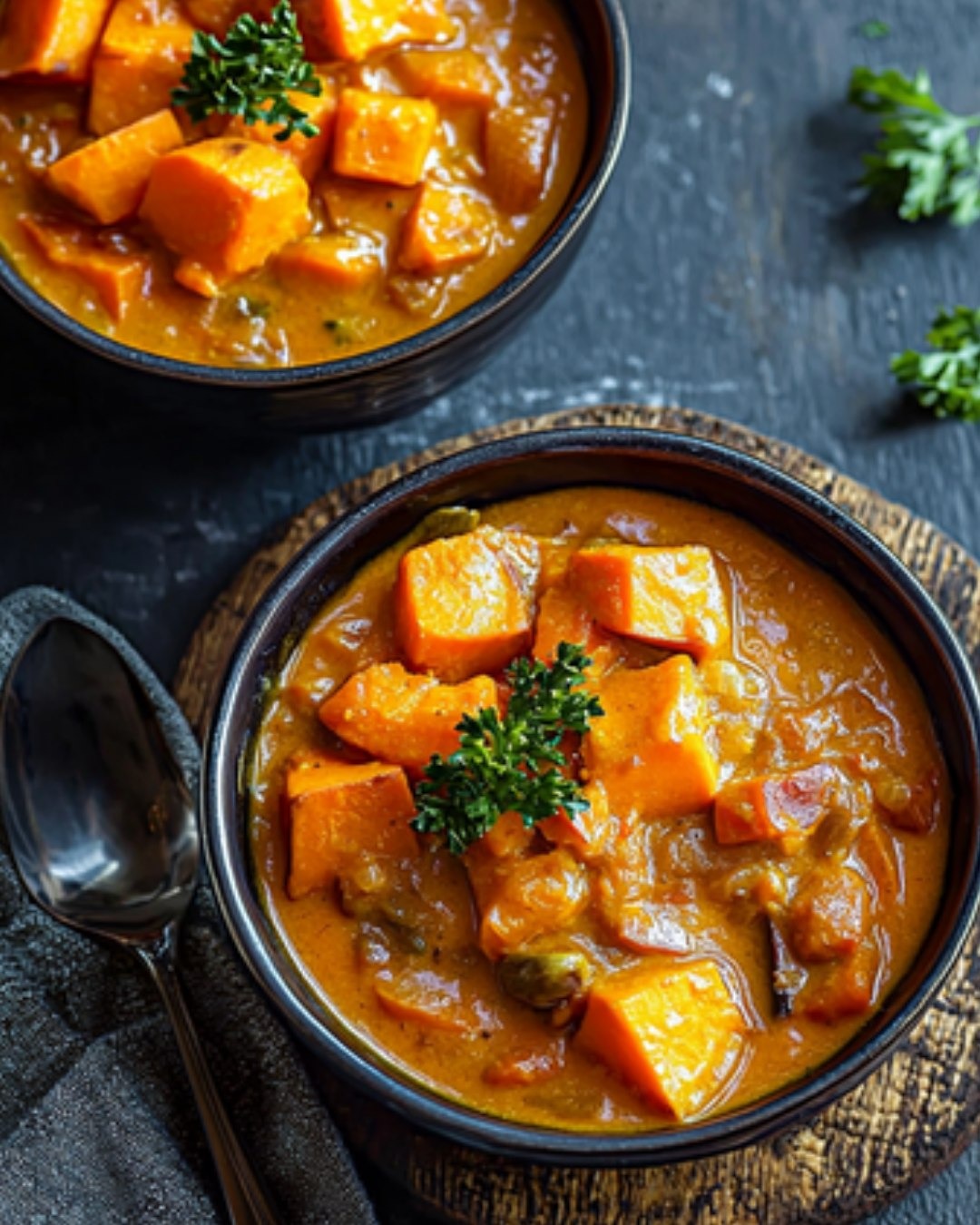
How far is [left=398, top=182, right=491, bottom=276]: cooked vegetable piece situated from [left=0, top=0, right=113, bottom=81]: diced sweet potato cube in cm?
81

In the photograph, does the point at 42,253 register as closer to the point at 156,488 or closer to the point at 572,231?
the point at 156,488

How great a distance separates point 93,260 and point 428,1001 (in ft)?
5.77

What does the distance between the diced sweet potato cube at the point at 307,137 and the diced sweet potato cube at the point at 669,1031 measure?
6.16ft

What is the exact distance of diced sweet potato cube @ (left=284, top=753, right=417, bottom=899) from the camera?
3201mm

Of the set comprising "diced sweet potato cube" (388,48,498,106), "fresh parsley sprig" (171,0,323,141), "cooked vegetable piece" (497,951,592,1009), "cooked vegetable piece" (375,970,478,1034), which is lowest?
"cooked vegetable piece" (375,970,478,1034)

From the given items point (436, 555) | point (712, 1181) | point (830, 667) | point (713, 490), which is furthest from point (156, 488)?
point (712, 1181)

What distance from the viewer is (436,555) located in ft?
11.0

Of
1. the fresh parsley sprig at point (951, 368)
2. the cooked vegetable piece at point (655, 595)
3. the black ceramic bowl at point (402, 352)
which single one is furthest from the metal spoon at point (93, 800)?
the fresh parsley sprig at point (951, 368)

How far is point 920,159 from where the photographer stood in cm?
439

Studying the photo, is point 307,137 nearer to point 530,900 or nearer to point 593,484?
point 593,484

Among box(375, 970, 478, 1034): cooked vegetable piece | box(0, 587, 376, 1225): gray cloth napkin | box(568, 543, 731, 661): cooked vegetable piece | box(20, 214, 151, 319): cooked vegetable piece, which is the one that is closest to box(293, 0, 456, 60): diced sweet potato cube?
box(20, 214, 151, 319): cooked vegetable piece

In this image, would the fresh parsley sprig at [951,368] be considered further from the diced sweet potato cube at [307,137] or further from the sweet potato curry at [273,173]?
the diced sweet potato cube at [307,137]

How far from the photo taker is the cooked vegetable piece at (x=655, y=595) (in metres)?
3.27

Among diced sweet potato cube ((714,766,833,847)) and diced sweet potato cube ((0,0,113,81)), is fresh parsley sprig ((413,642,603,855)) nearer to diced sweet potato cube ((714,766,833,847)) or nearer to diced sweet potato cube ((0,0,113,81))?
diced sweet potato cube ((714,766,833,847))
